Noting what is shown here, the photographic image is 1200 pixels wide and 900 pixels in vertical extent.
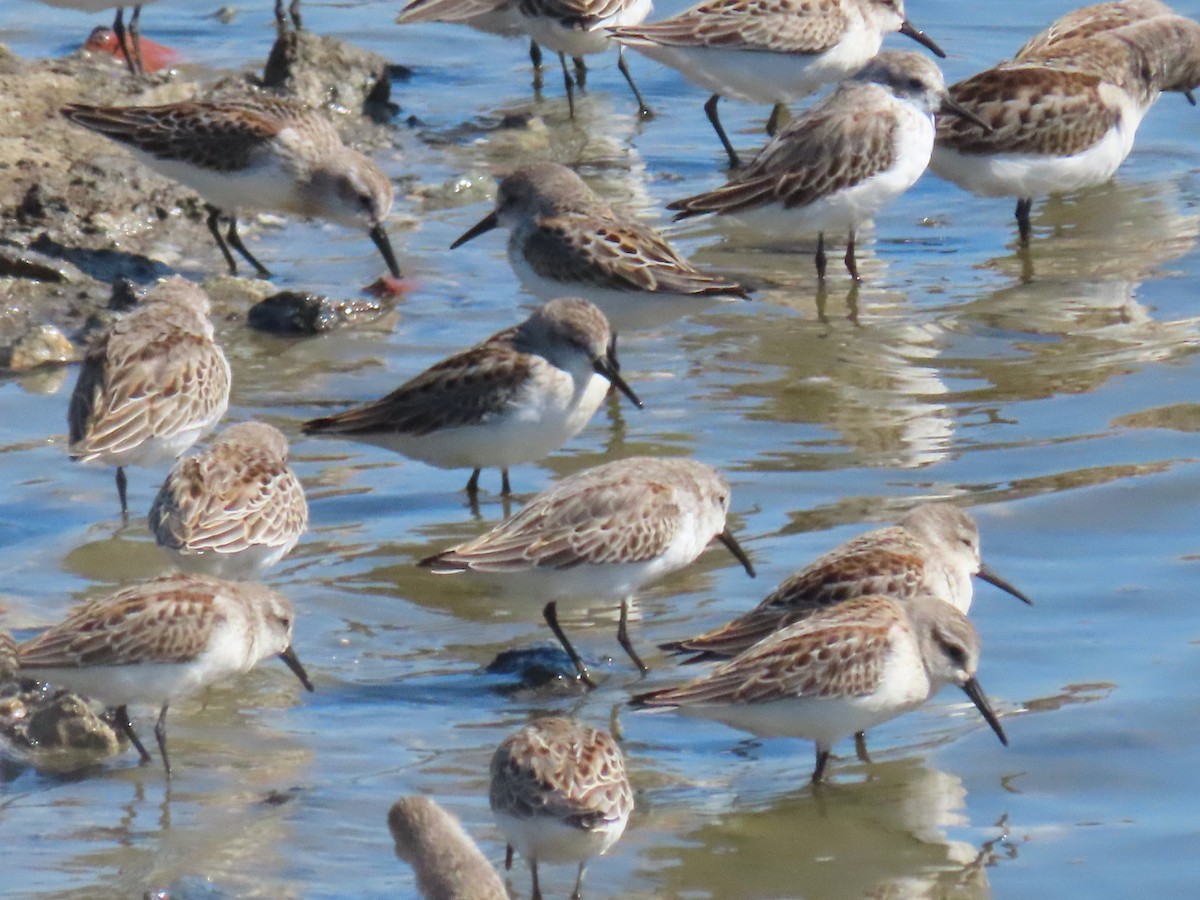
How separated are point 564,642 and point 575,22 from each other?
27.9 feet

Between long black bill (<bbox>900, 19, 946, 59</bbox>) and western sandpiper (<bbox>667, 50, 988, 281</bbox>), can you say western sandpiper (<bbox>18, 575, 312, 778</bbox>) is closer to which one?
western sandpiper (<bbox>667, 50, 988, 281</bbox>)

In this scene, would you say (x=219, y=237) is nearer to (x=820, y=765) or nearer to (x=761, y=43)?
(x=761, y=43)

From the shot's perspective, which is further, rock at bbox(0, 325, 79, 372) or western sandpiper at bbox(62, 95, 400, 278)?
western sandpiper at bbox(62, 95, 400, 278)

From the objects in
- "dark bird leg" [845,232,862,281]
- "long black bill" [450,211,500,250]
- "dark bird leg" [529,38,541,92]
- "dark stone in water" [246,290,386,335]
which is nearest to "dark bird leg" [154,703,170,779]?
"dark stone in water" [246,290,386,335]

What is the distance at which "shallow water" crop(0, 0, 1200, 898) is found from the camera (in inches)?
254

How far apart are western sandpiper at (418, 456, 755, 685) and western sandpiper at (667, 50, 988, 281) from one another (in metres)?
4.03

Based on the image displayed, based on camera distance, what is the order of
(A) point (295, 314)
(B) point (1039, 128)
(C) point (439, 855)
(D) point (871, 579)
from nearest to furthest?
(C) point (439, 855)
(D) point (871, 579)
(A) point (295, 314)
(B) point (1039, 128)

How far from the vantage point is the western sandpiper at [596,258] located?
10.5 meters

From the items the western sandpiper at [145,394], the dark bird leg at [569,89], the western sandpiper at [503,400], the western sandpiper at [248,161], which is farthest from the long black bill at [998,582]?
the dark bird leg at [569,89]

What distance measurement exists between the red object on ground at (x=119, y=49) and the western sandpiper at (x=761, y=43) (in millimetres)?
3844

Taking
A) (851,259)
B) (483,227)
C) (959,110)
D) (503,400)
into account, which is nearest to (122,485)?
(503,400)

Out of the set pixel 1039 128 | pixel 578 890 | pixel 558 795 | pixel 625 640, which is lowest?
pixel 625 640

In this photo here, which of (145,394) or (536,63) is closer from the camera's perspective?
(145,394)

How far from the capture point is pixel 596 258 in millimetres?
10594
